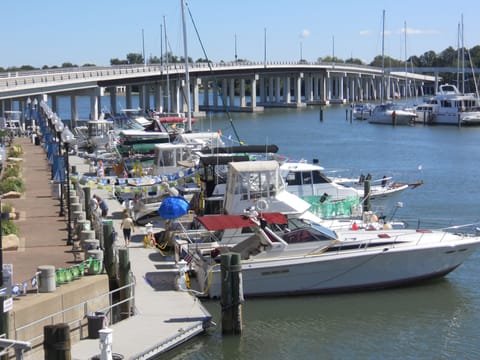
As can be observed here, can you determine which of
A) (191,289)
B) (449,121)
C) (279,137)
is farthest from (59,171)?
(449,121)

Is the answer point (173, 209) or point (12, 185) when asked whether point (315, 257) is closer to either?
point (173, 209)

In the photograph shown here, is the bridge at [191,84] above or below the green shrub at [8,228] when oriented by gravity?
above

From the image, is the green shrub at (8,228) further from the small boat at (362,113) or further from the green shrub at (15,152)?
the small boat at (362,113)

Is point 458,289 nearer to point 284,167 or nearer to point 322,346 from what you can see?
point 322,346

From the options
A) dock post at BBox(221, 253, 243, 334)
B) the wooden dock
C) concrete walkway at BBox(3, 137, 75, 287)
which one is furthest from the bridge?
dock post at BBox(221, 253, 243, 334)

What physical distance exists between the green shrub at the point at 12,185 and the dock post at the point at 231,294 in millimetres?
18854

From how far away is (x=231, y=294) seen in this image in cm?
2314

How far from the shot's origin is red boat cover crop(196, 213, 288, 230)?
27062 mm

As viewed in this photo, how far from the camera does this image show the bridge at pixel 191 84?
8819 cm

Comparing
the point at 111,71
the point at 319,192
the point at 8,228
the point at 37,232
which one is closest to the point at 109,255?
the point at 8,228

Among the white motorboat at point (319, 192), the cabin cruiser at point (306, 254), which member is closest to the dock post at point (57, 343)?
the cabin cruiser at point (306, 254)

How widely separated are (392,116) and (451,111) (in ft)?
26.0

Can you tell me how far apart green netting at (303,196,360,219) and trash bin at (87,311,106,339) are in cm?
1541

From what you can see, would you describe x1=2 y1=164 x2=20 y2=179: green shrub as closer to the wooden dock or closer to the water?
the wooden dock
